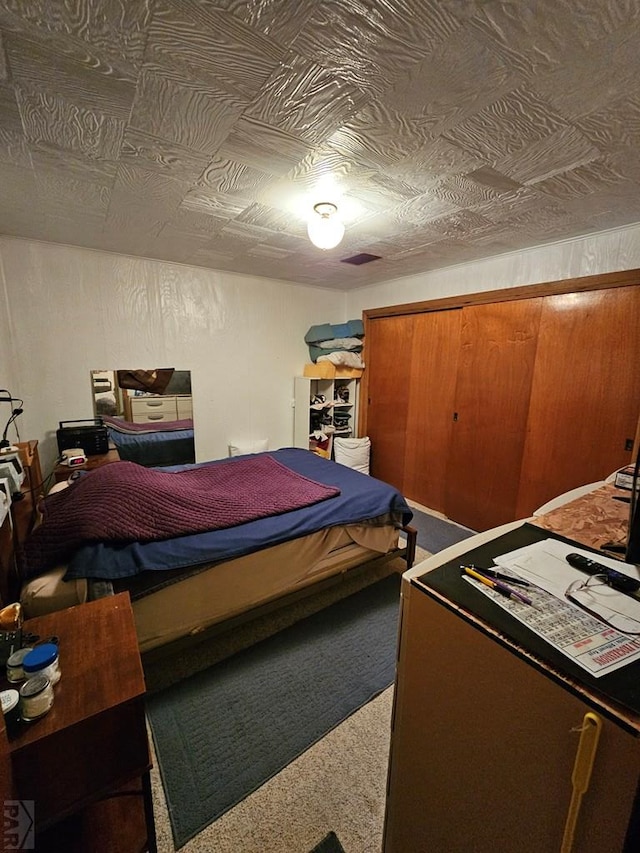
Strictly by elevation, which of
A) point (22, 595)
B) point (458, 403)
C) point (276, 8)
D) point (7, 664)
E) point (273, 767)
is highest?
point (276, 8)

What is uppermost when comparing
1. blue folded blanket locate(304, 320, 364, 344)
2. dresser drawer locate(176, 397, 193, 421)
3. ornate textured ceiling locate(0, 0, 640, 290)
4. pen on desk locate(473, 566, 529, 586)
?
ornate textured ceiling locate(0, 0, 640, 290)

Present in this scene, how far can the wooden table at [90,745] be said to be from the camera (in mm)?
832

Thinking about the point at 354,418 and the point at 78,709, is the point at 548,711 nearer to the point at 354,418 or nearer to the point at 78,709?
the point at 78,709

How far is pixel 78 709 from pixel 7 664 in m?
0.22

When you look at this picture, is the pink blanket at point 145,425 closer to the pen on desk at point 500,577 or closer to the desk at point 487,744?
the desk at point 487,744

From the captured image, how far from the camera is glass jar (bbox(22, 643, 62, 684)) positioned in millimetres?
876

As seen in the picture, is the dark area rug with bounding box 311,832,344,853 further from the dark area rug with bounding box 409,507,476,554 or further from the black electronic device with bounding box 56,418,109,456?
the black electronic device with bounding box 56,418,109,456

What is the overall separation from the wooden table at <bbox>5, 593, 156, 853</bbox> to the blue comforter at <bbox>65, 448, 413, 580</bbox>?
13.7 inches

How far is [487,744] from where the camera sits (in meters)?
0.72

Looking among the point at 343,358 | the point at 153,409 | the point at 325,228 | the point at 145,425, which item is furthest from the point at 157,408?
the point at 325,228

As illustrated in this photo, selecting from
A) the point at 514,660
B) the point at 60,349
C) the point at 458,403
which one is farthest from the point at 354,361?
the point at 514,660

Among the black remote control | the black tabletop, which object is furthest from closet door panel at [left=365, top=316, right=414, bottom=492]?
the black remote control

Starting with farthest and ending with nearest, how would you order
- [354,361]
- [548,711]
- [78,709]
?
[354,361] → [78,709] → [548,711]

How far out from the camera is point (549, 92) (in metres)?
1.16
